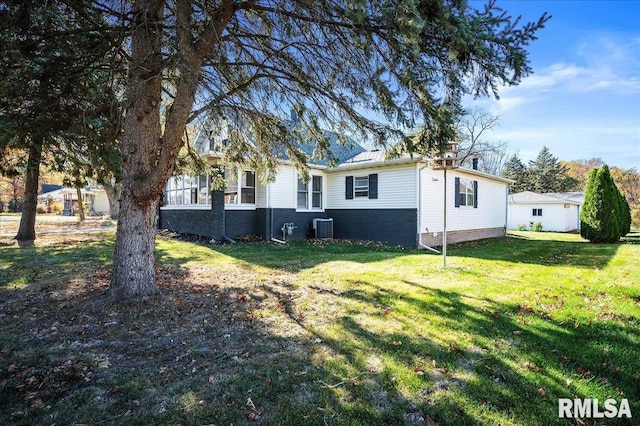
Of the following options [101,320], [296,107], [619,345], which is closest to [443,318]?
[619,345]

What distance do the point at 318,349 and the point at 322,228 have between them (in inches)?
438

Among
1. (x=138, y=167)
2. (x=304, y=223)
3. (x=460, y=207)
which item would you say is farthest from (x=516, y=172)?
(x=138, y=167)

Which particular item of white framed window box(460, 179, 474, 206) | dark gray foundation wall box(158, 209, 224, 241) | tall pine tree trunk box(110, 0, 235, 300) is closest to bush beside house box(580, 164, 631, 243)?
white framed window box(460, 179, 474, 206)

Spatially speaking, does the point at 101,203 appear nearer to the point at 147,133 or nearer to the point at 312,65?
the point at 147,133

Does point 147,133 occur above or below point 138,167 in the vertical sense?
above

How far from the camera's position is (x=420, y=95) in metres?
4.60

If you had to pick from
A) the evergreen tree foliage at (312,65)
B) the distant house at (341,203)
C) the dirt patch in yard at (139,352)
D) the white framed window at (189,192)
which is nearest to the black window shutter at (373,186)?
the distant house at (341,203)

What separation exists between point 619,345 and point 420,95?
144 inches

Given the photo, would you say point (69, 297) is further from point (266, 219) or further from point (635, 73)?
point (635, 73)

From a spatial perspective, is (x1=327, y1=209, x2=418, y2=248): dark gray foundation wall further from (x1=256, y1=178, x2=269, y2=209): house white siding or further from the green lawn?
the green lawn

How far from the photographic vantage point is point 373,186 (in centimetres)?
1396

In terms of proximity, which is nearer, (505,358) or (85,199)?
(505,358)

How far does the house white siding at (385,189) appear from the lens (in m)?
12.9

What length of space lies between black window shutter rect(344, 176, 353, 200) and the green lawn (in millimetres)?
8003
